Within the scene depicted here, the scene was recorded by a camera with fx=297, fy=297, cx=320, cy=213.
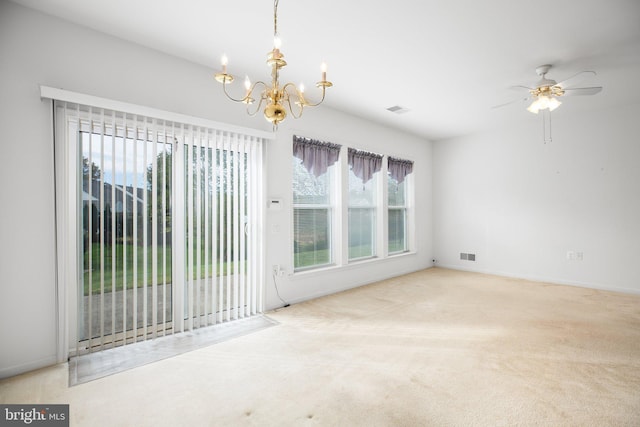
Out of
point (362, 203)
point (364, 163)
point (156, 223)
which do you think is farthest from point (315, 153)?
point (156, 223)

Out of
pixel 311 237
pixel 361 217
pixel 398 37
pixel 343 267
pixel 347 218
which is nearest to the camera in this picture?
pixel 398 37

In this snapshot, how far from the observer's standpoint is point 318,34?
2633mm

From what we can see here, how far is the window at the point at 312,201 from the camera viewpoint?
13.7 feet

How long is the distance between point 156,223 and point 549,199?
19.6 ft

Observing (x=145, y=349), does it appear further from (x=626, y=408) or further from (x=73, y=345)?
(x=626, y=408)

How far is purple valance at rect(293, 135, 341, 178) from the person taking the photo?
409cm

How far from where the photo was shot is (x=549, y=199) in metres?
5.12

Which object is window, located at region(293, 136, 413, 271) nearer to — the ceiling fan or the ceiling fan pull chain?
the ceiling fan pull chain

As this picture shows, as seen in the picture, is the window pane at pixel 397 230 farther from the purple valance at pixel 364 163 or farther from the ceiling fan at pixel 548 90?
the ceiling fan at pixel 548 90

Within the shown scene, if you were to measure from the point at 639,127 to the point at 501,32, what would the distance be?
3.58 m

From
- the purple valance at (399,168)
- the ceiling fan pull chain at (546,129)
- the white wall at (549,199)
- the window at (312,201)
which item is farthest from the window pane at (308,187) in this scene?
the ceiling fan pull chain at (546,129)

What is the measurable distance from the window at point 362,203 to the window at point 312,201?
431 mm

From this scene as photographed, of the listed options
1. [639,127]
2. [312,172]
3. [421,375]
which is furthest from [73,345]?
[639,127]

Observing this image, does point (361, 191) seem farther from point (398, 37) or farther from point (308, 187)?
point (398, 37)
